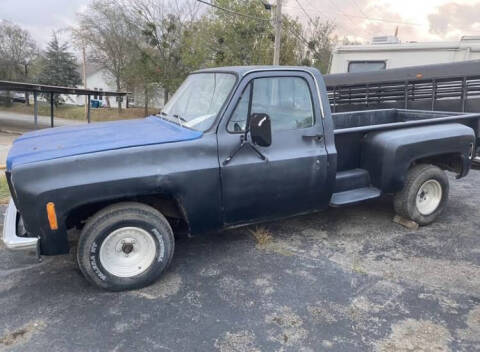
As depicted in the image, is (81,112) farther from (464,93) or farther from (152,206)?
(152,206)

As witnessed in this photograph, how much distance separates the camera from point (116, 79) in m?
33.8

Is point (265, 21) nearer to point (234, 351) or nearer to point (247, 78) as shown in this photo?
point (247, 78)

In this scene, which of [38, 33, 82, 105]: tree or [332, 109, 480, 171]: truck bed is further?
[38, 33, 82, 105]: tree

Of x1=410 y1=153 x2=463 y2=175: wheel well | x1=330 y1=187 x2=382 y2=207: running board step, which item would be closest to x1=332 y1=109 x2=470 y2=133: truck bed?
x1=410 y1=153 x2=463 y2=175: wheel well

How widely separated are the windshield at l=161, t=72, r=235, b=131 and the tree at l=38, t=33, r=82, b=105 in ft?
141

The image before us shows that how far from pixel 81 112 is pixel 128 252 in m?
38.8

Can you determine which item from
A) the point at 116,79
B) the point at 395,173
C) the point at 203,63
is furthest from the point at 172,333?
the point at 116,79

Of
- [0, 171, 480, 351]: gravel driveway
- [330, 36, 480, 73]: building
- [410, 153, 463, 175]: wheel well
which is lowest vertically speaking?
→ [0, 171, 480, 351]: gravel driveway

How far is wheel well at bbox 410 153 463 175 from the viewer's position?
473cm

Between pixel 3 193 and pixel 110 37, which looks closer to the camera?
pixel 3 193

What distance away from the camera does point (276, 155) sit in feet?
12.0

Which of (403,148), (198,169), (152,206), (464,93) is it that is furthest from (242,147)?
(464,93)

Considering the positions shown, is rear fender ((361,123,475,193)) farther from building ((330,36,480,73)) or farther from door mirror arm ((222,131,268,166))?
building ((330,36,480,73))

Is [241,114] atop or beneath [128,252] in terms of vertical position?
atop
